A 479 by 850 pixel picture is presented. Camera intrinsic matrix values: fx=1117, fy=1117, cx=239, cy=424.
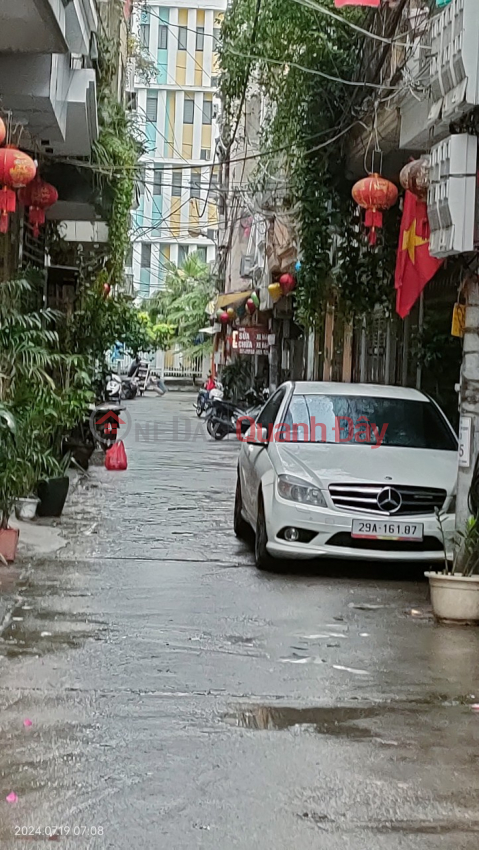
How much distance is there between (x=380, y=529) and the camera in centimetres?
897

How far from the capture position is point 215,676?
247 inches

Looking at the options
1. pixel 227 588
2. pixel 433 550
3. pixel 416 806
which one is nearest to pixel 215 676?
pixel 416 806

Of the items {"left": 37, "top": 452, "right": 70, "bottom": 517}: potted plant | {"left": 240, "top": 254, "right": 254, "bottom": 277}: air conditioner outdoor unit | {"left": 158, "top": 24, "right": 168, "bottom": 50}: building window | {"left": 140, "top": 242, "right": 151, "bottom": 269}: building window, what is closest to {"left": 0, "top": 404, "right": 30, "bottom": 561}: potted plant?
{"left": 37, "top": 452, "right": 70, "bottom": 517}: potted plant

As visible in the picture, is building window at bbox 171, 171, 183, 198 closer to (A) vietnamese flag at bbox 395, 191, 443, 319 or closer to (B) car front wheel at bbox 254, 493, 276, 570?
(A) vietnamese flag at bbox 395, 191, 443, 319

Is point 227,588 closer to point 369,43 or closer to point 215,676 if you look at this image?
point 215,676

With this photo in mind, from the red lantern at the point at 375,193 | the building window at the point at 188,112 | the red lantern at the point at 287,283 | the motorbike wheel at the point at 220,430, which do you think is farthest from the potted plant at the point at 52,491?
the building window at the point at 188,112

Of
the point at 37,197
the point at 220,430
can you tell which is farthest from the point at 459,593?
the point at 220,430

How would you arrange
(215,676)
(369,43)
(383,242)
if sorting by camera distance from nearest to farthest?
(215,676) → (369,43) → (383,242)

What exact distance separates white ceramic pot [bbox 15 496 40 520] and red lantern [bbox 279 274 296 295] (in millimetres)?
12712

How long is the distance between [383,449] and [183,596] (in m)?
2.45

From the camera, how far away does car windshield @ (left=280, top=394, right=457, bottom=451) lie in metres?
10.1

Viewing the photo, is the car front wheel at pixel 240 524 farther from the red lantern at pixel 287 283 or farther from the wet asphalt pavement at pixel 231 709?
the red lantern at pixel 287 283

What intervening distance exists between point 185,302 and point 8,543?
4931 centimetres

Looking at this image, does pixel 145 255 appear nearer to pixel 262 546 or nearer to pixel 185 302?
pixel 185 302
